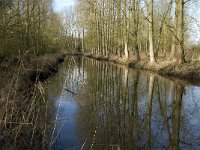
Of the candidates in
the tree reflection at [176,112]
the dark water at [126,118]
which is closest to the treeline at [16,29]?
the dark water at [126,118]

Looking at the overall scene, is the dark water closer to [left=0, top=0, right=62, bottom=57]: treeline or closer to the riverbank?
[left=0, top=0, right=62, bottom=57]: treeline

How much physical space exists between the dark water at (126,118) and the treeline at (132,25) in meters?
9.32

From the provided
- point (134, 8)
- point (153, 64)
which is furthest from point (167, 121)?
point (134, 8)

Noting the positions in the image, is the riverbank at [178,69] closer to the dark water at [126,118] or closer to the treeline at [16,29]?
the dark water at [126,118]

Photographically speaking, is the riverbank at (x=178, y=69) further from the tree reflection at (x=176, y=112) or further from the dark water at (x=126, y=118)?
the dark water at (x=126, y=118)

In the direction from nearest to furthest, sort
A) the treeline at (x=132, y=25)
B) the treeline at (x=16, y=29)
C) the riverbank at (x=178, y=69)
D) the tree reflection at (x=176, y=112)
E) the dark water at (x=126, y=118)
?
the dark water at (x=126, y=118) → the tree reflection at (x=176, y=112) → the treeline at (x=16, y=29) → the riverbank at (x=178, y=69) → the treeline at (x=132, y=25)

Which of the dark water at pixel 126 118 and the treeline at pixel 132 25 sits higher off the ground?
the treeline at pixel 132 25

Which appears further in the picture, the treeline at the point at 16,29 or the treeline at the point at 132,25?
the treeline at the point at 132,25

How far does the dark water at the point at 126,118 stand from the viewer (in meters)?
7.16

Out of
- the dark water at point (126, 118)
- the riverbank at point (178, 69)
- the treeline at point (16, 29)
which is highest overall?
the treeline at point (16, 29)

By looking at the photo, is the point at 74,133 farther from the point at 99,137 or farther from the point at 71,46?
the point at 71,46

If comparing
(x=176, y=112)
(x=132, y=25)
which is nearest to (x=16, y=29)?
(x=176, y=112)

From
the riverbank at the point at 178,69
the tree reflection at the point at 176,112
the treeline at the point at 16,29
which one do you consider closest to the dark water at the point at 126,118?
the tree reflection at the point at 176,112

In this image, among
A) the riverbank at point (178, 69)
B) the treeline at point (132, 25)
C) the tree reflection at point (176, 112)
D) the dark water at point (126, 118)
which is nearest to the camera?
the dark water at point (126, 118)
